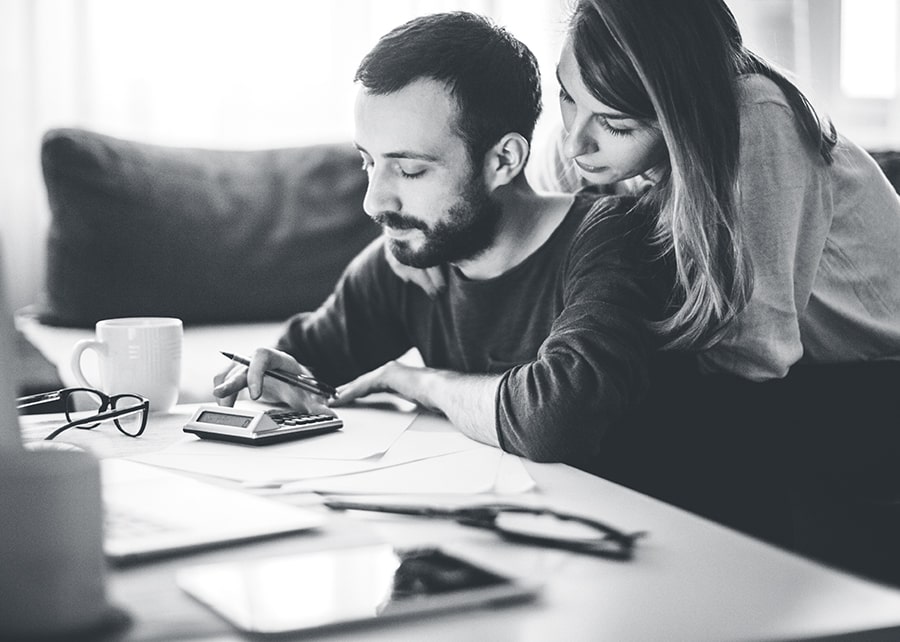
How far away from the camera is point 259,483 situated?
2.91 ft

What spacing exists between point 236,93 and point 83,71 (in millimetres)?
412

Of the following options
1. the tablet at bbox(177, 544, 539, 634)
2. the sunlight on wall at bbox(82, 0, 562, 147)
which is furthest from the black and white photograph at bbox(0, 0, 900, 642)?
the sunlight on wall at bbox(82, 0, 562, 147)

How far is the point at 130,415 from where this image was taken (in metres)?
1.21

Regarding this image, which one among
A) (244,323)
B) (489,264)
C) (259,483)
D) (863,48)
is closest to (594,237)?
(489,264)

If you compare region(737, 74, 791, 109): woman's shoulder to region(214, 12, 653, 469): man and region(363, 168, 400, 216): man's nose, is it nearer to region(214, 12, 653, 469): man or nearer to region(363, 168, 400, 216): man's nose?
region(214, 12, 653, 469): man

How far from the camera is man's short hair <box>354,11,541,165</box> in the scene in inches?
52.8

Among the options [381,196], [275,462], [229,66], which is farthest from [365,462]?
[229,66]

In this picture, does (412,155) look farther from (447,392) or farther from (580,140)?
(447,392)

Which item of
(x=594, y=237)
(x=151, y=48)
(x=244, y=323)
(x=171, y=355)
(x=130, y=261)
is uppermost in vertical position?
(x=151, y=48)

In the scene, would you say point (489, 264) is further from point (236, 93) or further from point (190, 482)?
point (236, 93)

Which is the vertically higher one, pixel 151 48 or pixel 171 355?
pixel 151 48

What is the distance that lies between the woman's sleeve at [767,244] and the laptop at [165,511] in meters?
0.68

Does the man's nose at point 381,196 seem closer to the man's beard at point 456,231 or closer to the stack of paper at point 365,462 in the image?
the man's beard at point 456,231

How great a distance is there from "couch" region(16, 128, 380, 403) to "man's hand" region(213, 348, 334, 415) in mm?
765
